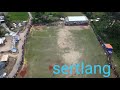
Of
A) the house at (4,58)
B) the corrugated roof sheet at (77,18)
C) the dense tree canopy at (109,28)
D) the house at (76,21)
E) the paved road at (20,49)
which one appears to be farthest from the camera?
the corrugated roof sheet at (77,18)

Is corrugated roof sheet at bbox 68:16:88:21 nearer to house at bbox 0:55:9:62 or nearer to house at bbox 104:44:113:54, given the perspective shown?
house at bbox 104:44:113:54

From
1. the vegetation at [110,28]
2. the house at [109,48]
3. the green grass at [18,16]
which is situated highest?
the green grass at [18,16]

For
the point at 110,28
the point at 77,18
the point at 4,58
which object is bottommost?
the point at 4,58

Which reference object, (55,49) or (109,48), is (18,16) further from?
(109,48)

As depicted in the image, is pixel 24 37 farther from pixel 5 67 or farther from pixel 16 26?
pixel 5 67

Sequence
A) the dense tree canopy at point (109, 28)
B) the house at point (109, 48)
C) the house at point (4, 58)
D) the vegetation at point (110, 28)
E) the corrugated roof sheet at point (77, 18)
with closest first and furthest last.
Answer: the house at point (4, 58), the house at point (109, 48), the vegetation at point (110, 28), the dense tree canopy at point (109, 28), the corrugated roof sheet at point (77, 18)

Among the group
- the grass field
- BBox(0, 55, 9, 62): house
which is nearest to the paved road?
the grass field

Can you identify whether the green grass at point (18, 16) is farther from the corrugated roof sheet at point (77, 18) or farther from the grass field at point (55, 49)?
the corrugated roof sheet at point (77, 18)

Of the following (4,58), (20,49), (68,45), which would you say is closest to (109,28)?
(68,45)

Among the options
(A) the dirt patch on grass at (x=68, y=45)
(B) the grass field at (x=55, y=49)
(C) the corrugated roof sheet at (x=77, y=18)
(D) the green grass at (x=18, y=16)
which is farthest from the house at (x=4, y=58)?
(C) the corrugated roof sheet at (x=77, y=18)
